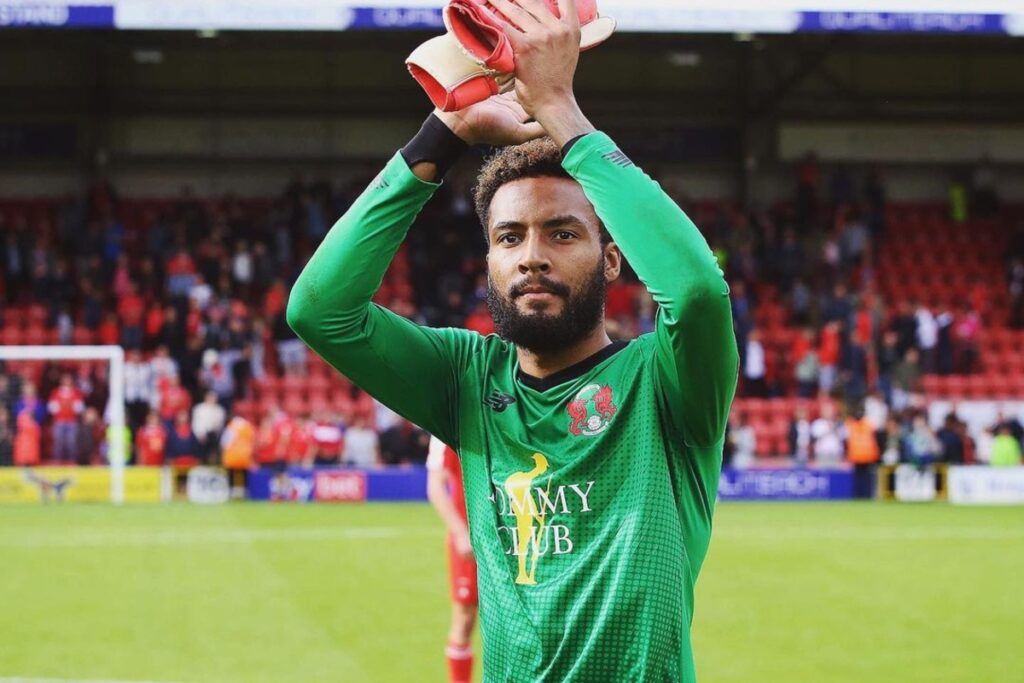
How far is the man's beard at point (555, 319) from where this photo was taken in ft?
8.69

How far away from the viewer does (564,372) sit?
2.77 m

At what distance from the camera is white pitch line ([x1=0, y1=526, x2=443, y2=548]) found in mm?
15047

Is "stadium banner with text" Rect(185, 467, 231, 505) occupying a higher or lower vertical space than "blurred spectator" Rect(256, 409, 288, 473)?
lower

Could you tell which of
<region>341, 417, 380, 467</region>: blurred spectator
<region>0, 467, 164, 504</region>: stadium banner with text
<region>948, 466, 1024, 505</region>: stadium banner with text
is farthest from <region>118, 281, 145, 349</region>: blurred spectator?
<region>948, 466, 1024, 505</region>: stadium banner with text

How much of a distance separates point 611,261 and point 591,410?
33cm

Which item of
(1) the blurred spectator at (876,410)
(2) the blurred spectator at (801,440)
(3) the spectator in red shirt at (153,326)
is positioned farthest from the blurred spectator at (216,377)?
(1) the blurred spectator at (876,410)

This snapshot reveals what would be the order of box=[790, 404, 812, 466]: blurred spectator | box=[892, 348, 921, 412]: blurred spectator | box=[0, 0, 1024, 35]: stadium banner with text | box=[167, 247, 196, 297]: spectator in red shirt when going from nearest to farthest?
box=[0, 0, 1024, 35]: stadium banner with text → box=[790, 404, 812, 466]: blurred spectator → box=[892, 348, 921, 412]: blurred spectator → box=[167, 247, 196, 297]: spectator in red shirt

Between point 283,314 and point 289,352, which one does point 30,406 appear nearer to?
point 289,352

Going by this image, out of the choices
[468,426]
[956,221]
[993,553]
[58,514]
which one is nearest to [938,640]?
[993,553]

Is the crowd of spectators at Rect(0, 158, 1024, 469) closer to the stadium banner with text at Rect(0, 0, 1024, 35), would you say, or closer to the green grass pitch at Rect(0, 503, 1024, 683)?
the green grass pitch at Rect(0, 503, 1024, 683)

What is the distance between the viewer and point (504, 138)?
266 cm

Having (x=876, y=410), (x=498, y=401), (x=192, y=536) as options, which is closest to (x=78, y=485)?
(x=192, y=536)

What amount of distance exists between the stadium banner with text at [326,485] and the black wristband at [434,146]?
1833cm

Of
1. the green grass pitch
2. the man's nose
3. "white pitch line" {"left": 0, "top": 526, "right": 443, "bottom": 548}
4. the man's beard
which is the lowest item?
"white pitch line" {"left": 0, "top": 526, "right": 443, "bottom": 548}
